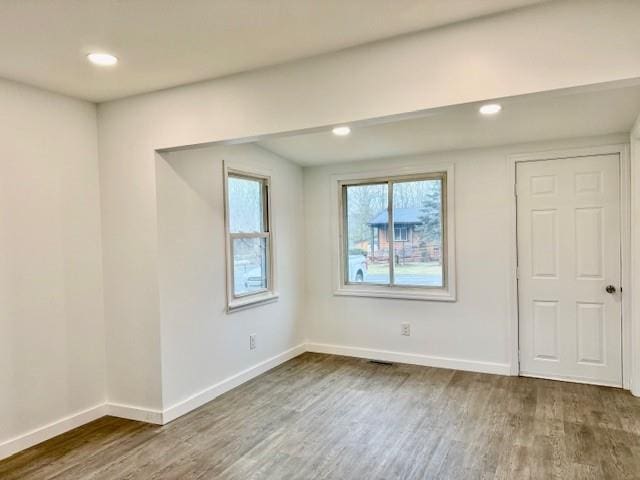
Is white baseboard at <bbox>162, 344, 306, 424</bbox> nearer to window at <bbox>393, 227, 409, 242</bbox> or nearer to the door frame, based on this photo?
window at <bbox>393, 227, 409, 242</bbox>

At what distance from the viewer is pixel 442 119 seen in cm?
349

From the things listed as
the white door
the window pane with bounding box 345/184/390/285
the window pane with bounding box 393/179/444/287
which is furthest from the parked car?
the white door

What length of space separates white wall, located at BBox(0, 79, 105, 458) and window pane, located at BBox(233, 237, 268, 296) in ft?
3.88

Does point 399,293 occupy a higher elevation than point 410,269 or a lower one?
lower

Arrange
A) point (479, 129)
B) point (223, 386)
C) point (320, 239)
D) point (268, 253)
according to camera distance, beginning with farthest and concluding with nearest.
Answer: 1. point (320, 239)
2. point (268, 253)
3. point (223, 386)
4. point (479, 129)

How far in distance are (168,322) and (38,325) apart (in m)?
0.83

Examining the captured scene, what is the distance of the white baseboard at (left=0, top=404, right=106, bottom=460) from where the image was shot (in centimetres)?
276

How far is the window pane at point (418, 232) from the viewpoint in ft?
14.8

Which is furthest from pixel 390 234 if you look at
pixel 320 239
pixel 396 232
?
pixel 320 239

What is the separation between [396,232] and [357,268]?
620mm

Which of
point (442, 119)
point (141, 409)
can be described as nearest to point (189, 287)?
point (141, 409)

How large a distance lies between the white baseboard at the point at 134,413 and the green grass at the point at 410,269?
8.57 feet

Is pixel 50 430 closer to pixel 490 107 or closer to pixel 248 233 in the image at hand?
pixel 248 233

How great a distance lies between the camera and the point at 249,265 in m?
4.30
